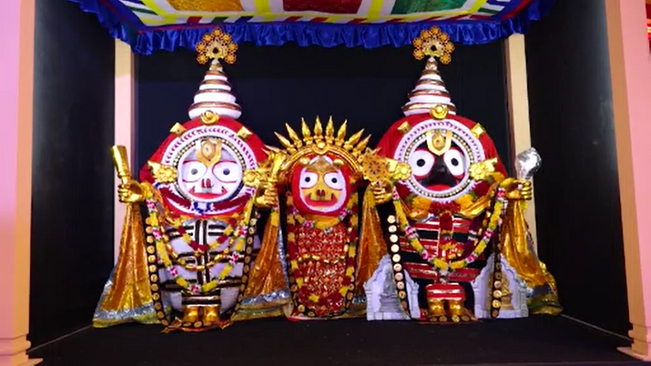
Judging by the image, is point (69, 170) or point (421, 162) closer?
point (69, 170)

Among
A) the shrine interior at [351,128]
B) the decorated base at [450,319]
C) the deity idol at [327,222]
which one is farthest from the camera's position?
the deity idol at [327,222]

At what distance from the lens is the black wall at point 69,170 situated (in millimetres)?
2973

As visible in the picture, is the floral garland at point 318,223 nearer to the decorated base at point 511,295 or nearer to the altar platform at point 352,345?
the altar platform at point 352,345

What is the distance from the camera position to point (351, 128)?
418 centimetres

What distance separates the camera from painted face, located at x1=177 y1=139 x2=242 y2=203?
3.65 meters

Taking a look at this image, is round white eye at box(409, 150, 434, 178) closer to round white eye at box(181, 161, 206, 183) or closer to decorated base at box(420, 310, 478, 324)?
decorated base at box(420, 310, 478, 324)

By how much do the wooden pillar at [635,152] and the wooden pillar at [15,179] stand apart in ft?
8.92

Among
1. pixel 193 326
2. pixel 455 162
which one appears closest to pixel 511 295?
pixel 455 162

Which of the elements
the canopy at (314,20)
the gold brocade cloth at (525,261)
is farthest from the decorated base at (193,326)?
the canopy at (314,20)

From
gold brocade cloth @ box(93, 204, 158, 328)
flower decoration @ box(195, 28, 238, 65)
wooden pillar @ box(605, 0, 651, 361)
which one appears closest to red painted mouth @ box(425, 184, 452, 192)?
wooden pillar @ box(605, 0, 651, 361)

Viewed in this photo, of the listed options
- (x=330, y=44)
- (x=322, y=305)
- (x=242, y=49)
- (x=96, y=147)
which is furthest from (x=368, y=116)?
(x=96, y=147)

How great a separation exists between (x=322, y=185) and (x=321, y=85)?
3.13ft

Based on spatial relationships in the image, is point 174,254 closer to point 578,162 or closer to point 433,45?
point 433,45

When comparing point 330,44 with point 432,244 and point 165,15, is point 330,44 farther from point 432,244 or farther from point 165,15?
point 432,244
